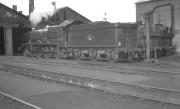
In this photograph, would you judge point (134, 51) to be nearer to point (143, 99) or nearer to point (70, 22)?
point (70, 22)

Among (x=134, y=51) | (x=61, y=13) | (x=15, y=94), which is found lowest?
(x=15, y=94)

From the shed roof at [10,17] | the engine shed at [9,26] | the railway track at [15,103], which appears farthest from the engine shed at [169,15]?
the railway track at [15,103]

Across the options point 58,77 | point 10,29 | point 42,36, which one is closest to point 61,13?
point 10,29

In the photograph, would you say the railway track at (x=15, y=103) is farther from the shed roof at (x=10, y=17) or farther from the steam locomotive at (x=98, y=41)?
the shed roof at (x=10, y=17)

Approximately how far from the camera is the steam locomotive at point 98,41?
63.8 ft

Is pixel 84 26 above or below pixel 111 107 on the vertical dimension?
above

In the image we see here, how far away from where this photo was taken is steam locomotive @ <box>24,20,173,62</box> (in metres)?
19.4

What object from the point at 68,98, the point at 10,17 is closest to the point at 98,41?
the point at 68,98

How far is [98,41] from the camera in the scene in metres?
20.6

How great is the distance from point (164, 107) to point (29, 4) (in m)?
37.2

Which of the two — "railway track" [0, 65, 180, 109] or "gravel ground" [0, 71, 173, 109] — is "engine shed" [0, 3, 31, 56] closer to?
"railway track" [0, 65, 180, 109]

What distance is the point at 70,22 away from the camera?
2359cm

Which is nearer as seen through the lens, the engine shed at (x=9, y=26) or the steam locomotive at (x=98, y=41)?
the steam locomotive at (x=98, y=41)

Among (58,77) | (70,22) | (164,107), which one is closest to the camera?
(164,107)
